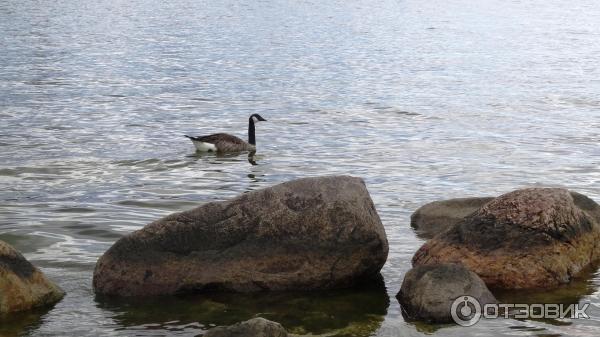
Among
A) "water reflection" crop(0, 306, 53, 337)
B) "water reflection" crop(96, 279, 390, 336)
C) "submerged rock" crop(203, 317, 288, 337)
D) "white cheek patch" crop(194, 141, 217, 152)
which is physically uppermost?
"white cheek patch" crop(194, 141, 217, 152)

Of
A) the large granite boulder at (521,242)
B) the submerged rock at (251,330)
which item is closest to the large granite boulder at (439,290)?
the large granite boulder at (521,242)

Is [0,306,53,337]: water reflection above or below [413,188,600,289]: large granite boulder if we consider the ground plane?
below

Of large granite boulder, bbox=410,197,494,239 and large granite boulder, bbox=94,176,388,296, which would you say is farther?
large granite boulder, bbox=410,197,494,239

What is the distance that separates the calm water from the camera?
10844mm

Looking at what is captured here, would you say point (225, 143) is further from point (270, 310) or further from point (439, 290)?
point (439, 290)

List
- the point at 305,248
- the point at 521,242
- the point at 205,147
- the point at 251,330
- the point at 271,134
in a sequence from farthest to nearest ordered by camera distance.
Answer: the point at 271,134
the point at 205,147
the point at 521,242
the point at 305,248
the point at 251,330

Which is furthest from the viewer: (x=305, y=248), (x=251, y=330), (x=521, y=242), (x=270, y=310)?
(x=521, y=242)

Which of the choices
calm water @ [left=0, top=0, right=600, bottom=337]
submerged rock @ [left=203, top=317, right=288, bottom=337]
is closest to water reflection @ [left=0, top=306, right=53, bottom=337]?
calm water @ [left=0, top=0, right=600, bottom=337]

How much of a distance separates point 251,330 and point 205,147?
1272 cm

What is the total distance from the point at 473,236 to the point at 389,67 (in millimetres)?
28000

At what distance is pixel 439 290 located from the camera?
33.6 feet

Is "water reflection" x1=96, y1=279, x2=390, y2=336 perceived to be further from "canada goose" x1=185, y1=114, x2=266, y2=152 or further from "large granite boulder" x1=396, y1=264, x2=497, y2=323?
"canada goose" x1=185, y1=114, x2=266, y2=152

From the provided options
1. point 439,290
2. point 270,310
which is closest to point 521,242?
point 439,290

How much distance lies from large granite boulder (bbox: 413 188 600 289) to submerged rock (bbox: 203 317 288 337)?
3.19 m
